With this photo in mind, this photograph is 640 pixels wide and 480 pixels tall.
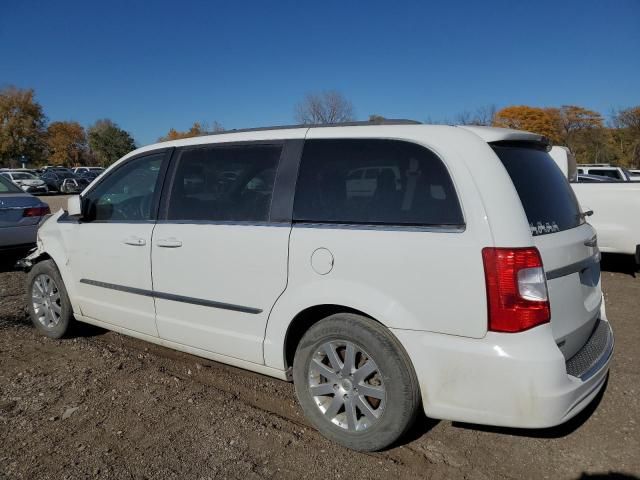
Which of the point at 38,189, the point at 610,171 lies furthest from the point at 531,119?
the point at 38,189

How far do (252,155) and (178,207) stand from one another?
0.71 metres

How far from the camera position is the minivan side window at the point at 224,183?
3217 mm

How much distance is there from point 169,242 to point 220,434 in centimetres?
132

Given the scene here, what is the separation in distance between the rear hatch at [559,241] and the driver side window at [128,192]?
2549 mm

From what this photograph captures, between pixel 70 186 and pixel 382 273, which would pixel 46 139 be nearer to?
pixel 70 186

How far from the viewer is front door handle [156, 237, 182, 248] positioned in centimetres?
345

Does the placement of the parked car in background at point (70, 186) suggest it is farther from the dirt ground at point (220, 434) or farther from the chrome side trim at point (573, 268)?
the chrome side trim at point (573, 268)

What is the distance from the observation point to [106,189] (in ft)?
13.9

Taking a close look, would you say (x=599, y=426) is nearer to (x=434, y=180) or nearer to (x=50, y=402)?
(x=434, y=180)

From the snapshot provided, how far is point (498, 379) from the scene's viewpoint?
2.35 metres

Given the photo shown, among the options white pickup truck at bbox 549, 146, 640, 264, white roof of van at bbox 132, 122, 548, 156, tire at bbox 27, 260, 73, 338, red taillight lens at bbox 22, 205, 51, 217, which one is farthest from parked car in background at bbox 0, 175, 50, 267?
white pickup truck at bbox 549, 146, 640, 264

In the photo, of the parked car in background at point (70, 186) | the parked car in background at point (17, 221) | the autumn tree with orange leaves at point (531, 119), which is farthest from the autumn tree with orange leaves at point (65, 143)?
the parked car in background at point (17, 221)

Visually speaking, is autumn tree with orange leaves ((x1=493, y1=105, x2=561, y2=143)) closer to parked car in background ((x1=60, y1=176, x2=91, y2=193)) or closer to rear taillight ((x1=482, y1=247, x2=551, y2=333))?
parked car in background ((x1=60, y1=176, x2=91, y2=193))

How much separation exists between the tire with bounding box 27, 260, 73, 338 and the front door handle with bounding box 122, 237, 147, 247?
1144 mm
